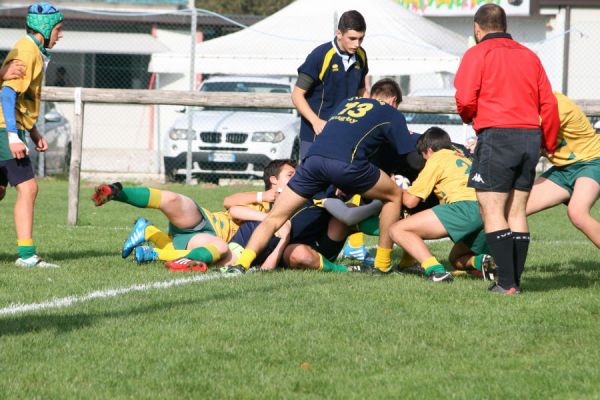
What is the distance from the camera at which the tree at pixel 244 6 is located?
4803cm

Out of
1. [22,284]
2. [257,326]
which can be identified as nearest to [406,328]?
[257,326]

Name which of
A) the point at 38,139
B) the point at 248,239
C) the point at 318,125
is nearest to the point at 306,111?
the point at 318,125

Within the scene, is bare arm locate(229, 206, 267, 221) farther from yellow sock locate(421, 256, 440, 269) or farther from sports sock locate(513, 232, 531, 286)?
sports sock locate(513, 232, 531, 286)

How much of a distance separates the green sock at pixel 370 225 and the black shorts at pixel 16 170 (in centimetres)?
262

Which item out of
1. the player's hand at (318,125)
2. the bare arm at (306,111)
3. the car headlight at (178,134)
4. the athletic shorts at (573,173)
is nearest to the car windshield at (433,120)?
the car headlight at (178,134)

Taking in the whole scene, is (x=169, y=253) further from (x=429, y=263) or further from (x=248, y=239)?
(x=429, y=263)

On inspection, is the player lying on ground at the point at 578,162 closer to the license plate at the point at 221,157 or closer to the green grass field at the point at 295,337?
the green grass field at the point at 295,337

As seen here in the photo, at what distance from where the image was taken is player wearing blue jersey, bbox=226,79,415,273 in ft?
25.8

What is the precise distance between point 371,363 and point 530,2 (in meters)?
26.7

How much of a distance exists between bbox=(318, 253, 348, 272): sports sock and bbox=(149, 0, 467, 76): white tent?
13.3 m

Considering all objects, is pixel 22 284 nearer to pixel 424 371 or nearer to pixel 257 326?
pixel 257 326

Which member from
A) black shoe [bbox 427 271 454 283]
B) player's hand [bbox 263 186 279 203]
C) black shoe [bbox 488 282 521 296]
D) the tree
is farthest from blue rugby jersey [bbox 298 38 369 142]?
the tree

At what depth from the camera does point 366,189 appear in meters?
7.99

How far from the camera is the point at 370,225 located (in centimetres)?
882
